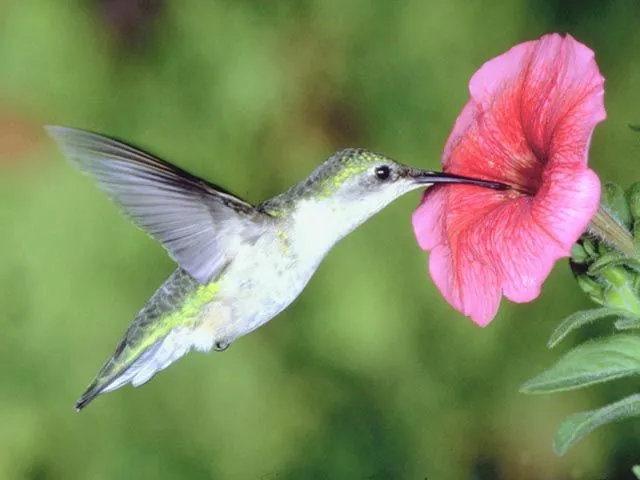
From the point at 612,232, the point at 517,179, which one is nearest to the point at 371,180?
the point at 517,179

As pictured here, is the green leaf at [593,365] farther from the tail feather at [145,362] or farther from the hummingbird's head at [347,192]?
the tail feather at [145,362]

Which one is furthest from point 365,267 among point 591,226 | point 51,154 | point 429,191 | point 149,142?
point 591,226

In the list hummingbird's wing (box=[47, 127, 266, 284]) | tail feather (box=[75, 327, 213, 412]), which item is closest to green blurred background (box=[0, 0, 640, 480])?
tail feather (box=[75, 327, 213, 412])

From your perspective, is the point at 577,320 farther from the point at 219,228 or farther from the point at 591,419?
the point at 219,228

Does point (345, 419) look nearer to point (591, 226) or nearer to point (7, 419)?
point (7, 419)

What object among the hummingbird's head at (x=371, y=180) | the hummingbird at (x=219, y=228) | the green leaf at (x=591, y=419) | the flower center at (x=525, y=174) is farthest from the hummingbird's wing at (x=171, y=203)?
the green leaf at (x=591, y=419)

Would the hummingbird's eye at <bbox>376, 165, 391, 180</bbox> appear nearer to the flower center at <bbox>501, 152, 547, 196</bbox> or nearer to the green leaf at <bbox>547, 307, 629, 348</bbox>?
the flower center at <bbox>501, 152, 547, 196</bbox>
